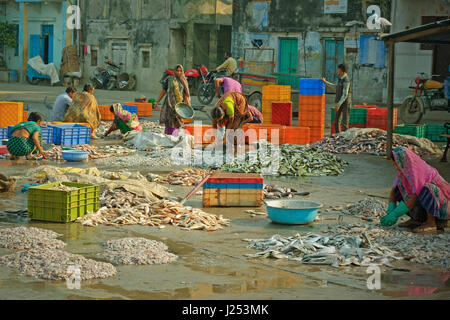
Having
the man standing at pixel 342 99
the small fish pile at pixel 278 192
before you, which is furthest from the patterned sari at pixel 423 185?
the man standing at pixel 342 99

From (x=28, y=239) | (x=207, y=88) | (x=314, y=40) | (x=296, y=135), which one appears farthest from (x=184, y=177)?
(x=314, y=40)

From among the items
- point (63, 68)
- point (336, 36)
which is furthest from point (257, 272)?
point (63, 68)

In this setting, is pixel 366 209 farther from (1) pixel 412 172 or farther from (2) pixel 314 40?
(2) pixel 314 40

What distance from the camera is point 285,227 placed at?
828 cm

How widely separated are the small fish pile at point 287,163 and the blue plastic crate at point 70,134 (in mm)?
3998

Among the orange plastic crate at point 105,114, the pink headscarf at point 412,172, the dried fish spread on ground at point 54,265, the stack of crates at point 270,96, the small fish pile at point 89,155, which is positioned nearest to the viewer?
the dried fish spread on ground at point 54,265

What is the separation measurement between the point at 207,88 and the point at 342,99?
10910 millimetres

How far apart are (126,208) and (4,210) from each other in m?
1.45

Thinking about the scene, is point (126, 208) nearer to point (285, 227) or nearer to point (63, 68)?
point (285, 227)

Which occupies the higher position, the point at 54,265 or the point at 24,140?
the point at 24,140

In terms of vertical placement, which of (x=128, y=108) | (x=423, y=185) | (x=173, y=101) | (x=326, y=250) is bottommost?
(x=326, y=250)

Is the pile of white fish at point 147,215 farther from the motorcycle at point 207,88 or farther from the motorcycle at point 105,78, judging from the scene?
the motorcycle at point 105,78

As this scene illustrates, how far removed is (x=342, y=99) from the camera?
53.5 feet

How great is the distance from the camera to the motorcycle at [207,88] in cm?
2672
